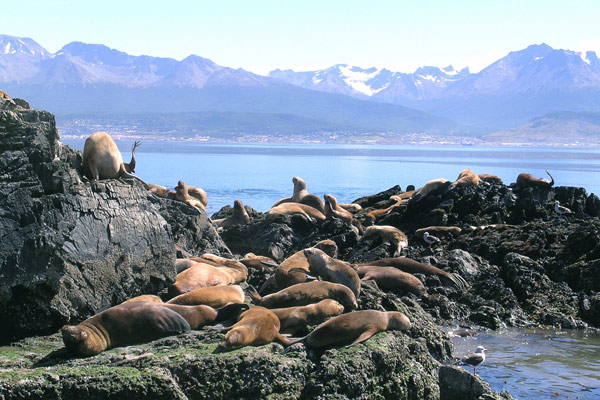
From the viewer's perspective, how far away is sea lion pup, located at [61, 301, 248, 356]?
18.7 feet

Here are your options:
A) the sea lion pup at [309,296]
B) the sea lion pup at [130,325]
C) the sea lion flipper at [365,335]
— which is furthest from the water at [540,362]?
the sea lion pup at [130,325]

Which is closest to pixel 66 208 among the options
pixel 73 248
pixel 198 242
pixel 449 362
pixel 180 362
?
pixel 73 248

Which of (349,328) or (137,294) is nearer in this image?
(349,328)

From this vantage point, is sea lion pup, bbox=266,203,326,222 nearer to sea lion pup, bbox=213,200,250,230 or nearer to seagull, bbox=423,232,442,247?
sea lion pup, bbox=213,200,250,230

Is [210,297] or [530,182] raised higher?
[530,182]

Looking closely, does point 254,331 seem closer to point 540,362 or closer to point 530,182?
point 540,362

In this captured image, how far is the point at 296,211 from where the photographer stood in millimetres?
15742

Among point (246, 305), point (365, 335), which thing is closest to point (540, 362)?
point (365, 335)

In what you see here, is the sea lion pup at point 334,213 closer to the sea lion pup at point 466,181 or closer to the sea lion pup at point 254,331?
the sea lion pup at point 466,181

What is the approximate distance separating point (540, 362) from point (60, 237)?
5286mm

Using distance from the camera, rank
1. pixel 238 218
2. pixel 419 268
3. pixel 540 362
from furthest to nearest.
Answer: pixel 238 218
pixel 419 268
pixel 540 362

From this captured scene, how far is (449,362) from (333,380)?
93.5 inches

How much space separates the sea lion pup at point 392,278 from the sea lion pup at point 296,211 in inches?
209

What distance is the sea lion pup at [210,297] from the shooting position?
7062 millimetres
